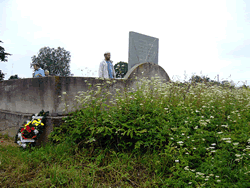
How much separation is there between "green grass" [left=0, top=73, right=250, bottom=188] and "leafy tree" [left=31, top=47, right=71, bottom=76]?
26.1 m

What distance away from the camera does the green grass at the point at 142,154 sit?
2527 mm

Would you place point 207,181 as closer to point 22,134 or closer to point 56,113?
point 56,113

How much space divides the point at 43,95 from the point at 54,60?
26.0m

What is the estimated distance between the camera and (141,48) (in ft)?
29.0

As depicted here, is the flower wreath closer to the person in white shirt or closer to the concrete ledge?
the concrete ledge

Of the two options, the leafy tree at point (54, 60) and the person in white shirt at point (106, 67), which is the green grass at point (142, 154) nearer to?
the person in white shirt at point (106, 67)

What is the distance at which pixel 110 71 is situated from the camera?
6.86 m

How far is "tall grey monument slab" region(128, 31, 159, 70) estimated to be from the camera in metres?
8.49

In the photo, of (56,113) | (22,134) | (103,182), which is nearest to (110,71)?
(56,113)

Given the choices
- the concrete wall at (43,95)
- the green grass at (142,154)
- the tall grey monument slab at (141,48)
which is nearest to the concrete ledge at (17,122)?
the concrete wall at (43,95)

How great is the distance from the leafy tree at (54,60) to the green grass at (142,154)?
2609 centimetres

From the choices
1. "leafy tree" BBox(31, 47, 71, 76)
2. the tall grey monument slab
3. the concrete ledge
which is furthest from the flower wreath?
"leafy tree" BBox(31, 47, 71, 76)

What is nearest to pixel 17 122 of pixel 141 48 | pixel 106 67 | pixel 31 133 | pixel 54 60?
pixel 31 133

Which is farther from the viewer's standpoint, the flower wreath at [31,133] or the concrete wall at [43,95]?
the concrete wall at [43,95]
